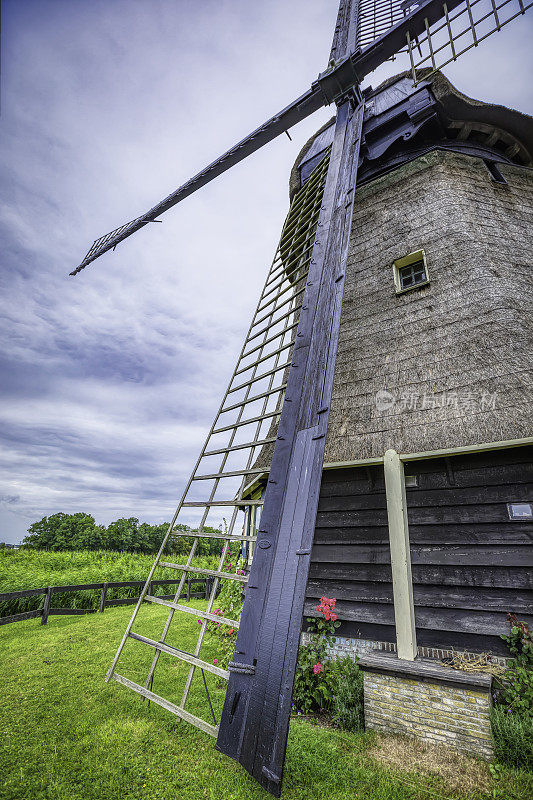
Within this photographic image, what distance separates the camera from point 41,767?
2.31 metres

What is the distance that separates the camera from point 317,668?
3.53m

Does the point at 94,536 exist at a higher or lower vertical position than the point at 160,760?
higher

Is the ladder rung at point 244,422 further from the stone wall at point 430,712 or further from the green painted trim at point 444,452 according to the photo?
the stone wall at point 430,712

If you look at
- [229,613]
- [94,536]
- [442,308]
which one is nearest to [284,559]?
[229,613]

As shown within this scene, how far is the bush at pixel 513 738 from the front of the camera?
251 cm

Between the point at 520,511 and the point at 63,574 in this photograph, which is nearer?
the point at 520,511

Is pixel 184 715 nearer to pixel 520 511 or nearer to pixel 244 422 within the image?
pixel 244 422

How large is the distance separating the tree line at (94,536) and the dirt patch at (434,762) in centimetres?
2535

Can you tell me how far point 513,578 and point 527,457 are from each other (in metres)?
1.14

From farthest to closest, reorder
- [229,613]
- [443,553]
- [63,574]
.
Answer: [63,574]
[229,613]
[443,553]

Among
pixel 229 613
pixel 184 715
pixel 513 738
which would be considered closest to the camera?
pixel 184 715

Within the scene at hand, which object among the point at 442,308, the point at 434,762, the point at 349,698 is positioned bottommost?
the point at 434,762

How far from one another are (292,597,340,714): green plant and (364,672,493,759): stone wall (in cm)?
50

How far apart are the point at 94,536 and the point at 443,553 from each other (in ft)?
104
